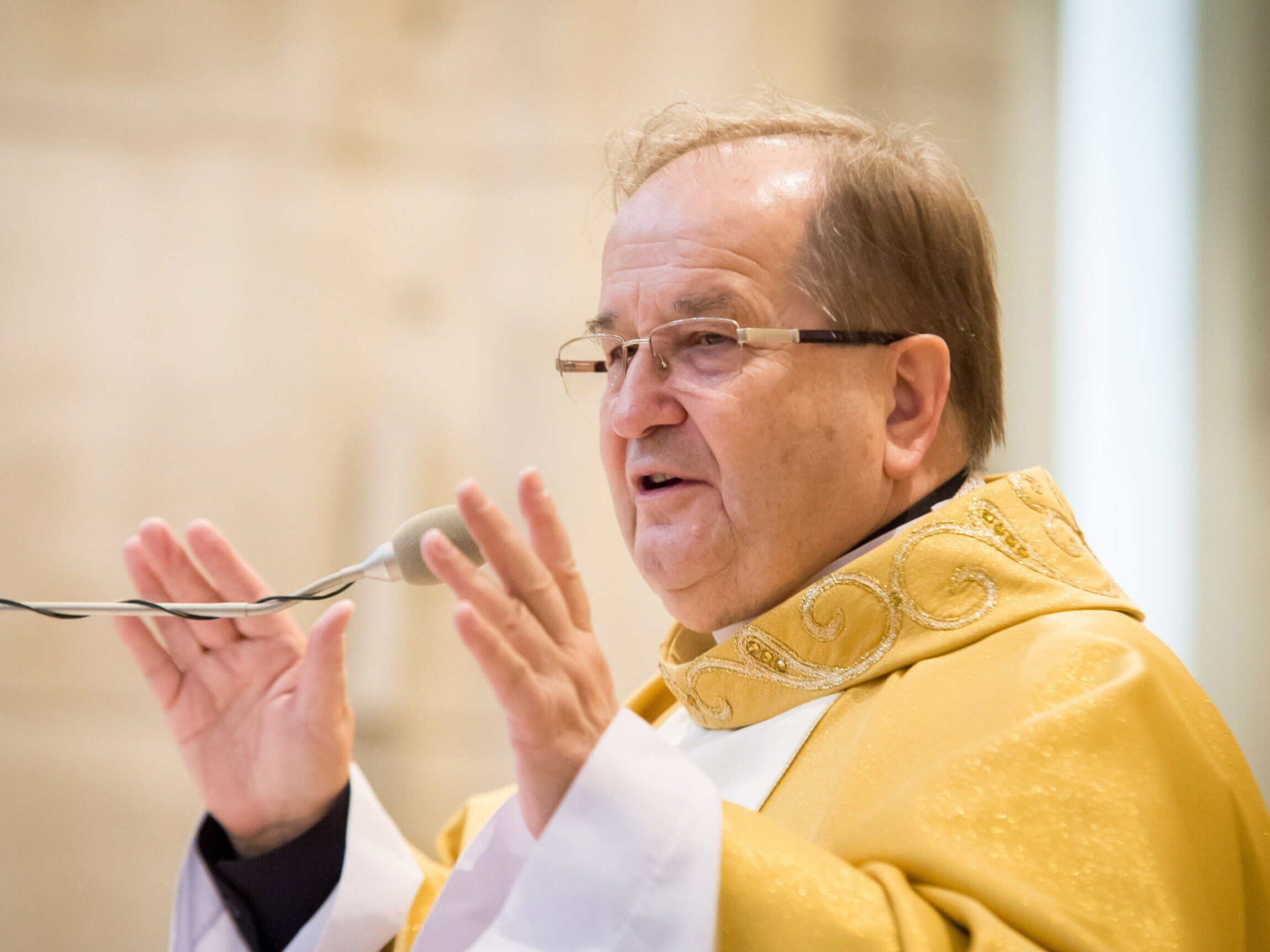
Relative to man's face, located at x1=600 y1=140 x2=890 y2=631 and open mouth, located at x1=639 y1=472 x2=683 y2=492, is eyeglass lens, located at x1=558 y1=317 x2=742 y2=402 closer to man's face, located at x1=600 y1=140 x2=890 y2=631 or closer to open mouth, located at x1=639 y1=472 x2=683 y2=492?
man's face, located at x1=600 y1=140 x2=890 y2=631

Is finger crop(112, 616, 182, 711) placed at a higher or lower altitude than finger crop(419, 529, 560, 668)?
lower

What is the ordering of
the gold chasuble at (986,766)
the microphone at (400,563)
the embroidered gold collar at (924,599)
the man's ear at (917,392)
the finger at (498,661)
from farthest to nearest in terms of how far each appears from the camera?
the man's ear at (917,392) → the embroidered gold collar at (924,599) → the microphone at (400,563) → the gold chasuble at (986,766) → the finger at (498,661)

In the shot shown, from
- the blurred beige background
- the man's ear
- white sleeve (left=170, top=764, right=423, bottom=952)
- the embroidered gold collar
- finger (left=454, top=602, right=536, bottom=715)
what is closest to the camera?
finger (left=454, top=602, right=536, bottom=715)

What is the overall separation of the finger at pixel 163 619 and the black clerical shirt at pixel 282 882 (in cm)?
32

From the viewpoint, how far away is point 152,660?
1.70 metres

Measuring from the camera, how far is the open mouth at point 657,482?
173 centimetres

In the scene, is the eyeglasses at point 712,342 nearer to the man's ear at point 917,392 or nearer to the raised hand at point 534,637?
the man's ear at point 917,392

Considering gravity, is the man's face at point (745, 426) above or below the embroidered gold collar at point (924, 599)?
above

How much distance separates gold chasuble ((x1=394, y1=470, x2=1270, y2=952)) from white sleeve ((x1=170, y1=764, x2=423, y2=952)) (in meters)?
0.06

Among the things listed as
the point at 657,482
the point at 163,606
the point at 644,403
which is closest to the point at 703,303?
the point at 644,403

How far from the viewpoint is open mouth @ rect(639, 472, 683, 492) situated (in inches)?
68.3

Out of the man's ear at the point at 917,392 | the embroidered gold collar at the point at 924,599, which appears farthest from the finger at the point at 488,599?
the man's ear at the point at 917,392

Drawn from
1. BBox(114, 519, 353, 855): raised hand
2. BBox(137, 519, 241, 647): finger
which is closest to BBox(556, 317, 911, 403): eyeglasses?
BBox(114, 519, 353, 855): raised hand

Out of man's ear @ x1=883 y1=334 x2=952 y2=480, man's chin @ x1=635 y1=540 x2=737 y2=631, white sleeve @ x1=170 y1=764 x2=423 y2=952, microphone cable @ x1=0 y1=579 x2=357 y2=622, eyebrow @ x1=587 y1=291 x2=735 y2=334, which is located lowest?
white sleeve @ x1=170 y1=764 x2=423 y2=952
